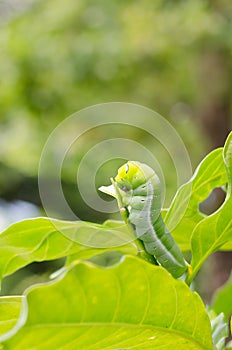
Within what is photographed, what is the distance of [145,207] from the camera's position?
10.5 inches

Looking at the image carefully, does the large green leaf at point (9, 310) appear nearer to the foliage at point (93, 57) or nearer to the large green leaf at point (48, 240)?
the large green leaf at point (48, 240)

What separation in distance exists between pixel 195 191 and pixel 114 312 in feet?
0.43

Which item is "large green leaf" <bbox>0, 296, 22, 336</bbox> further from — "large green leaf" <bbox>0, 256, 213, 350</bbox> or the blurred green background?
the blurred green background

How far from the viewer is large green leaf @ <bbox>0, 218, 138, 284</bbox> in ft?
1.02

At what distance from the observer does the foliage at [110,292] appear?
0.20m

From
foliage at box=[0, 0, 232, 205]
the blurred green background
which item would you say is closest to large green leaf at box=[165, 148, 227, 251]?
the blurred green background

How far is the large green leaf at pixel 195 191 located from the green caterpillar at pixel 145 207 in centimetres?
4

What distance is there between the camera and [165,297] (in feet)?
0.81

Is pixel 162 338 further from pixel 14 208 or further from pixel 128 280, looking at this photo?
pixel 14 208

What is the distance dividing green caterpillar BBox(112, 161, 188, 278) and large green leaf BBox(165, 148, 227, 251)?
4cm

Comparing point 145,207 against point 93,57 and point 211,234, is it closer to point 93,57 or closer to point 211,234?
point 211,234

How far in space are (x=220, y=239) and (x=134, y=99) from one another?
352 centimetres

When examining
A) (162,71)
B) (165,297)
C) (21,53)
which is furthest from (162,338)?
(162,71)

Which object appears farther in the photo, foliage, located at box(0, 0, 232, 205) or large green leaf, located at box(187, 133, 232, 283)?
foliage, located at box(0, 0, 232, 205)
